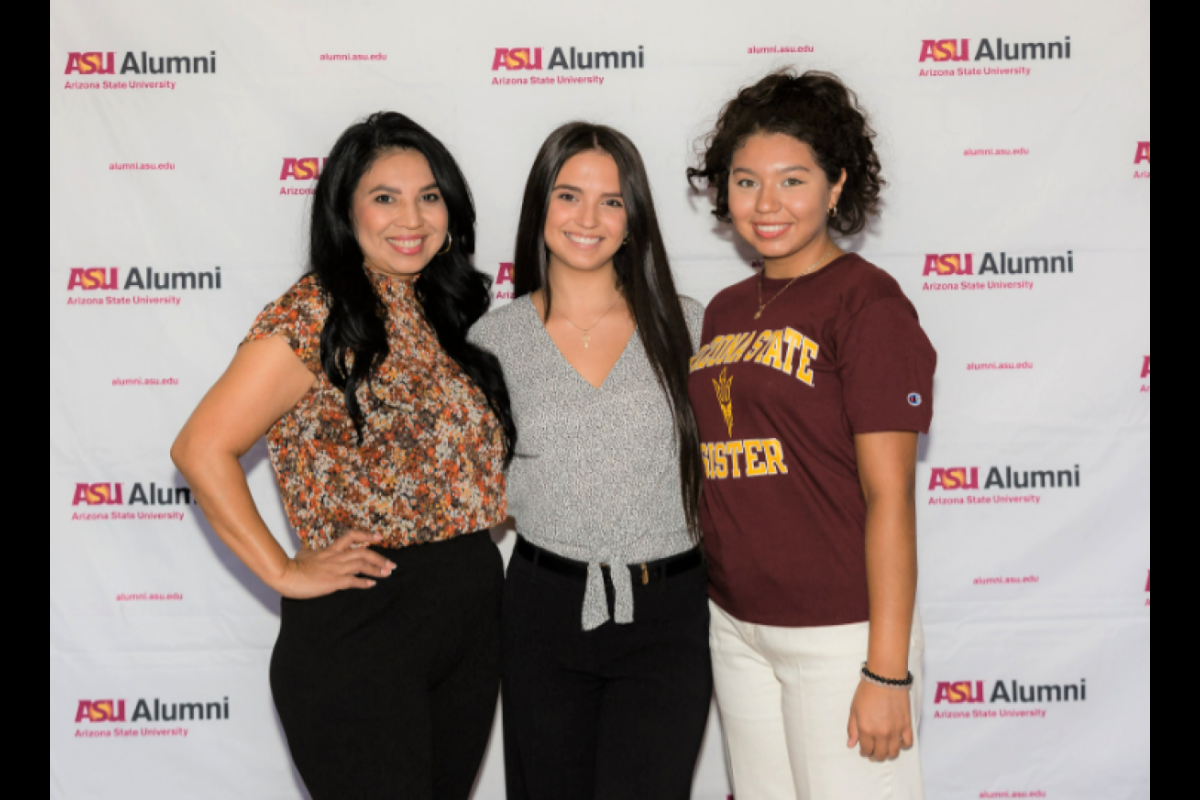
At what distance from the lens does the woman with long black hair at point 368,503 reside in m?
1.59

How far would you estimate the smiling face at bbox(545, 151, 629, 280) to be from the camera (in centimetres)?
189

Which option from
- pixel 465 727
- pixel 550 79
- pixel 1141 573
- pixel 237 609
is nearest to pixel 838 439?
pixel 465 727

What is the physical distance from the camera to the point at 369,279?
1832mm

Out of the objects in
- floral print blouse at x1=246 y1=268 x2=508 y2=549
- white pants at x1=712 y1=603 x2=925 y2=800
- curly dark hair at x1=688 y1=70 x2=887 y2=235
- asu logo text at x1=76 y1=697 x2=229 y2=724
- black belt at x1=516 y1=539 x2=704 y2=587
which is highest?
curly dark hair at x1=688 y1=70 x2=887 y2=235

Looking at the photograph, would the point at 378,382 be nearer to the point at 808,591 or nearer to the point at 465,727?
the point at 465,727

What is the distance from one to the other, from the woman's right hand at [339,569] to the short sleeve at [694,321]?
2.78 feet

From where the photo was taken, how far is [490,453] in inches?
69.2

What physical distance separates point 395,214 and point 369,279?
157mm

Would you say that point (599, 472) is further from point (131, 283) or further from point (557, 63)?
point (131, 283)

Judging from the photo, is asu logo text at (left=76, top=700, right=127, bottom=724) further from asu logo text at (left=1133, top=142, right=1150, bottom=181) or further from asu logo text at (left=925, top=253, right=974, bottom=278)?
asu logo text at (left=1133, top=142, right=1150, bottom=181)

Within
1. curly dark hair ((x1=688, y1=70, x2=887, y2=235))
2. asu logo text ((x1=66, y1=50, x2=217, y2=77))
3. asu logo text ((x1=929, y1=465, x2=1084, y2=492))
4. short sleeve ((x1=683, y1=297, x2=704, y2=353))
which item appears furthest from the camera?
asu logo text ((x1=929, y1=465, x2=1084, y2=492))

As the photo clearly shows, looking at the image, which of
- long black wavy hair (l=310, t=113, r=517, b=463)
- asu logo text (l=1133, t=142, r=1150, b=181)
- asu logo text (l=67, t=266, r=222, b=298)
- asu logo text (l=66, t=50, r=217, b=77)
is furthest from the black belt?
asu logo text (l=1133, t=142, r=1150, b=181)

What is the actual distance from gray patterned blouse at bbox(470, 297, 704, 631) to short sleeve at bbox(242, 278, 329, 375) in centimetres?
45

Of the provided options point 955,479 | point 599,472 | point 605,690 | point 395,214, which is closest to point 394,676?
point 605,690
